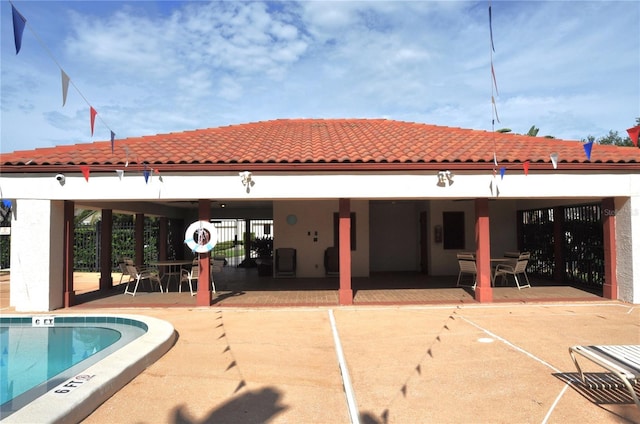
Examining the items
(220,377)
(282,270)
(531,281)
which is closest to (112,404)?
(220,377)

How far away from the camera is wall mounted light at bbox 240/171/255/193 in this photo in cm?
879

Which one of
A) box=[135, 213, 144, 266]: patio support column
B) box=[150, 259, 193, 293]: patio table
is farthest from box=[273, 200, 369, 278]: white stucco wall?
box=[135, 213, 144, 266]: patio support column

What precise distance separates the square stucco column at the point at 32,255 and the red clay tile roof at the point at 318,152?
0.89m

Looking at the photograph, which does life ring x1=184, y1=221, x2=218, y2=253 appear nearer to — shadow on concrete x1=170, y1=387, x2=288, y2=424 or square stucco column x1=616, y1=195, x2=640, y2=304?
shadow on concrete x1=170, y1=387, x2=288, y2=424

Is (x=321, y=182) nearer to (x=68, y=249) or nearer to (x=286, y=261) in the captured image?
(x=286, y=261)

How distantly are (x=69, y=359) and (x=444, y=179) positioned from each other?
7.40 metres

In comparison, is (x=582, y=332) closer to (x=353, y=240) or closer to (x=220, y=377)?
(x=220, y=377)

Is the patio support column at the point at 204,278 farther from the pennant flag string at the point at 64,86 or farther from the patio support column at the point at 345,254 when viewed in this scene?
the pennant flag string at the point at 64,86

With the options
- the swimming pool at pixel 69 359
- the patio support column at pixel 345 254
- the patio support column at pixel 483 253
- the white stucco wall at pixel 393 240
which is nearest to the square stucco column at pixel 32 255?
the swimming pool at pixel 69 359

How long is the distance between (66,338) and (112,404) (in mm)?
3666

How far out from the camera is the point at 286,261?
13.2m

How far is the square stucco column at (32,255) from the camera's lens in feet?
28.7

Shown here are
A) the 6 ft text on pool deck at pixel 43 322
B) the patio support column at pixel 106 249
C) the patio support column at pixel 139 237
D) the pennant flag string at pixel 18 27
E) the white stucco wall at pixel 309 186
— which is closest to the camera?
the pennant flag string at pixel 18 27

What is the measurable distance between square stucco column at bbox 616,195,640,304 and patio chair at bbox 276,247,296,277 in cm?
834
